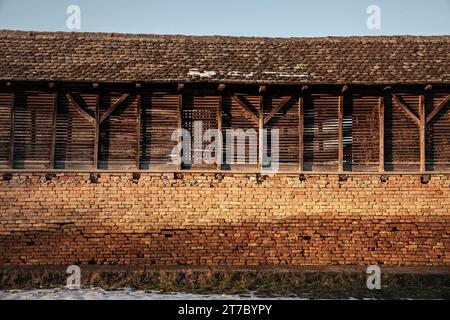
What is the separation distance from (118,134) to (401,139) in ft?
24.7

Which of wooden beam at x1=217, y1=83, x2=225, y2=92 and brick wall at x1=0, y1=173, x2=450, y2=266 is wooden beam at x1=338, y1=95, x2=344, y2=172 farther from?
wooden beam at x1=217, y1=83, x2=225, y2=92

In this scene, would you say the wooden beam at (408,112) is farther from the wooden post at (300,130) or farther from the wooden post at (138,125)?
the wooden post at (138,125)

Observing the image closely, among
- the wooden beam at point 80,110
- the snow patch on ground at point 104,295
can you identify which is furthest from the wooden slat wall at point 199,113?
the snow patch on ground at point 104,295

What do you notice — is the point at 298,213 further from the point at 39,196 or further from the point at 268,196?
the point at 39,196

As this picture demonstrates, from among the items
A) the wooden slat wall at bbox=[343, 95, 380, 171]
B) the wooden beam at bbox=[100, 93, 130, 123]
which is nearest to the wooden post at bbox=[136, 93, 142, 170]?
the wooden beam at bbox=[100, 93, 130, 123]

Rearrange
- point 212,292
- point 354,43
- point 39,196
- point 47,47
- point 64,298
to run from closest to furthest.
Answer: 1. point 64,298
2. point 212,292
3. point 39,196
4. point 47,47
5. point 354,43

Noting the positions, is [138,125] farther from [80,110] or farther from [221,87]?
[221,87]

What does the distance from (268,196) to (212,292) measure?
3.62 metres

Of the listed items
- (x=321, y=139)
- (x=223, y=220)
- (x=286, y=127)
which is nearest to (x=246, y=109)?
(x=286, y=127)

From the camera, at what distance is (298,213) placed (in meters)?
11.8

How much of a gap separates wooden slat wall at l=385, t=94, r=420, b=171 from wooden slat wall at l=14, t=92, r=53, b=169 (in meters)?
8.92

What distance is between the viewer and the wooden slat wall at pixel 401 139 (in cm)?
1205

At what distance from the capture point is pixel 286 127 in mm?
11992
